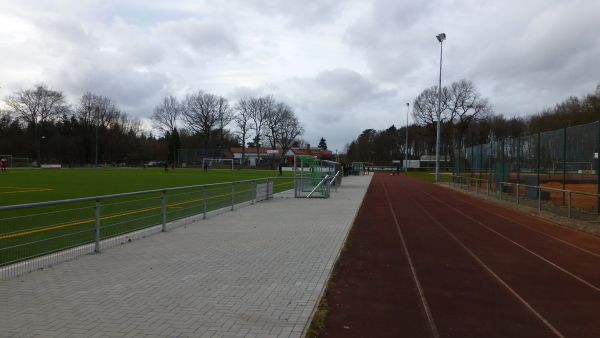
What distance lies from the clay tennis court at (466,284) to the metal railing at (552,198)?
5.84 ft

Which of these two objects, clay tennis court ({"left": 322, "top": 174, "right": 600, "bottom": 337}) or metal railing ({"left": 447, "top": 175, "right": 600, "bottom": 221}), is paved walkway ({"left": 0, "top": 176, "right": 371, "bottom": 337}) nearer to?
clay tennis court ({"left": 322, "top": 174, "right": 600, "bottom": 337})

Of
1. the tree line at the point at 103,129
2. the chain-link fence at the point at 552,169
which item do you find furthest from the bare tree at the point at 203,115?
the chain-link fence at the point at 552,169

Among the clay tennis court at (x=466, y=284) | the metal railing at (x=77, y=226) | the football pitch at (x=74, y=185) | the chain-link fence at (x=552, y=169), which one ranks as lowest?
the clay tennis court at (x=466, y=284)

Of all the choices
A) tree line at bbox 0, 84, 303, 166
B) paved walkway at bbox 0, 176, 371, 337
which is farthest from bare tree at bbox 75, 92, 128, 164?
paved walkway at bbox 0, 176, 371, 337

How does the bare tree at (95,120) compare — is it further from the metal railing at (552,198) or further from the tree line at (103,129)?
the metal railing at (552,198)

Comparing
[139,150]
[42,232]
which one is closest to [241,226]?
[42,232]

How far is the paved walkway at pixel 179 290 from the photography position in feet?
15.5

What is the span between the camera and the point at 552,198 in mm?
17219

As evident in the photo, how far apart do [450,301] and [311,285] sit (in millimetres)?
1709

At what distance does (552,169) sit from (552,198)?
146 centimetres

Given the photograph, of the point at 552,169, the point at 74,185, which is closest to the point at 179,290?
the point at 552,169

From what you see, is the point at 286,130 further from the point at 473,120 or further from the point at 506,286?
the point at 506,286

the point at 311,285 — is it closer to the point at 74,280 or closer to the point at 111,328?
the point at 111,328

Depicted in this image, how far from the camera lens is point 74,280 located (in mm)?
6527
